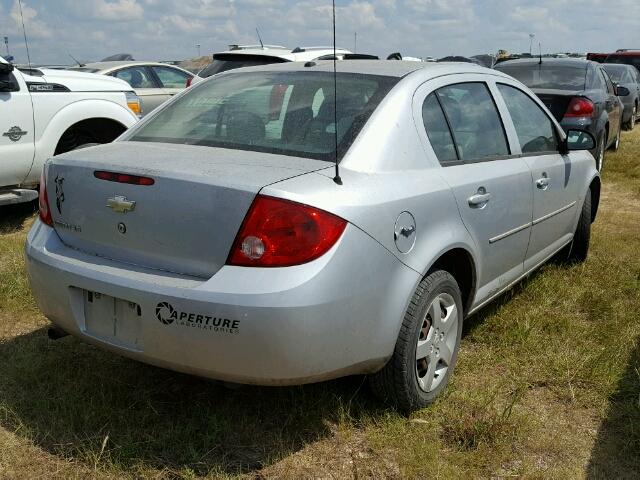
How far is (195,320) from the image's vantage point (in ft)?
7.88

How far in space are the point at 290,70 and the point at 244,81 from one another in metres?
0.24

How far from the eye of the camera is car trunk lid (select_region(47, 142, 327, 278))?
2451 mm

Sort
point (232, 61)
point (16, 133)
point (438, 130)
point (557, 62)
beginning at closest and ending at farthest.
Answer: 1. point (438, 130)
2. point (16, 133)
3. point (232, 61)
4. point (557, 62)

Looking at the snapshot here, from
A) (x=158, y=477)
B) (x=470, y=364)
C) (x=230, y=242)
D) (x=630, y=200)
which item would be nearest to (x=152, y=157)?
(x=230, y=242)

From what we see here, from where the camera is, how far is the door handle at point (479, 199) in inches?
125

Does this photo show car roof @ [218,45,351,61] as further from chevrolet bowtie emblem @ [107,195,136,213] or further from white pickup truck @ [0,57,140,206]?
chevrolet bowtie emblem @ [107,195,136,213]

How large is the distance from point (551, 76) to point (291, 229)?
7160 mm

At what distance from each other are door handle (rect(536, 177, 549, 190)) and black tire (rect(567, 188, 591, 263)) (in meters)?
1.01

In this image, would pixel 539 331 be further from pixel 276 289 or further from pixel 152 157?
pixel 152 157

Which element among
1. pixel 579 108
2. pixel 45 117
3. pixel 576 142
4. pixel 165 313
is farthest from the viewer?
pixel 579 108

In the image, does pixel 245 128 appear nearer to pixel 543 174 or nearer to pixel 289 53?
pixel 543 174

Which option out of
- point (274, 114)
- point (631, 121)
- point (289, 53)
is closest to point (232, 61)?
point (289, 53)

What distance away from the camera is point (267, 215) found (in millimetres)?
2396

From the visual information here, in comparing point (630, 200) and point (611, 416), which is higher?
point (611, 416)
